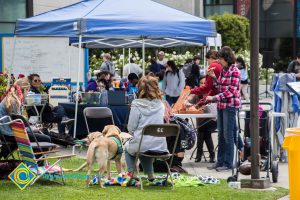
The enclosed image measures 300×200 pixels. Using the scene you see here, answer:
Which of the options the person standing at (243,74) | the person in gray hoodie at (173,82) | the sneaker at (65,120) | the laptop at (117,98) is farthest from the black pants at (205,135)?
the person standing at (243,74)

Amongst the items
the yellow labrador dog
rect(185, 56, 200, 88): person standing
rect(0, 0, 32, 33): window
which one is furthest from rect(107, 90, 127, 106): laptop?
rect(0, 0, 32, 33): window

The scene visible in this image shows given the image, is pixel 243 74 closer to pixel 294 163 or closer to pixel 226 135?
pixel 226 135

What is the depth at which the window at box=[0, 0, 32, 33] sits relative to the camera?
106ft

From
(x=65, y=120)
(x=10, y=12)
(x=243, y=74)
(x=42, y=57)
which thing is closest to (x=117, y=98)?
(x=65, y=120)

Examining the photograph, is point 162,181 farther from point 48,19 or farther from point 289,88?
point 48,19

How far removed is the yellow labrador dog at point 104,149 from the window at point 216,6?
43.4 metres

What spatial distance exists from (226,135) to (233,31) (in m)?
32.0

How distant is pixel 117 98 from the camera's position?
17453 mm

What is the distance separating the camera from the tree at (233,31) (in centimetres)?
4428

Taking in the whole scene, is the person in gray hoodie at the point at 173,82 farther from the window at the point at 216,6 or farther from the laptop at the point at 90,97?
the window at the point at 216,6

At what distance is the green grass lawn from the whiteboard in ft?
44.3

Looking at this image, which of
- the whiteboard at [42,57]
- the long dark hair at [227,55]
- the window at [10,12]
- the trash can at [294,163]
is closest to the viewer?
the trash can at [294,163]

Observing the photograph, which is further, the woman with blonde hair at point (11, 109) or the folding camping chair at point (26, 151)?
the woman with blonde hair at point (11, 109)

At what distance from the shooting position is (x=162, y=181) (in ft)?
37.2
